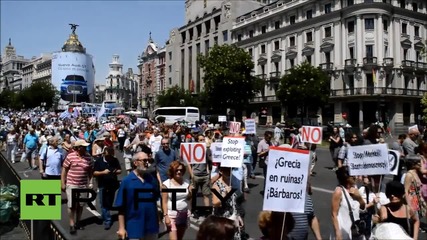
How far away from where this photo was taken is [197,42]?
81.2m

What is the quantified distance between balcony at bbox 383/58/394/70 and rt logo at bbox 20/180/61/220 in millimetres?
50346

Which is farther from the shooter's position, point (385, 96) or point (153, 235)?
point (385, 96)

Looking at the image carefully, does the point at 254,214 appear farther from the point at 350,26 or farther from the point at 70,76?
the point at 70,76

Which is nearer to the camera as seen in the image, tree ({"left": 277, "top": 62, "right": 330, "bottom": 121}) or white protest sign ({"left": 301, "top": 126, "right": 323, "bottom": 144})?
white protest sign ({"left": 301, "top": 126, "right": 323, "bottom": 144})

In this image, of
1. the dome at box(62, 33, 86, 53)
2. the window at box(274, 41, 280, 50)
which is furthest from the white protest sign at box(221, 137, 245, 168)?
the dome at box(62, 33, 86, 53)

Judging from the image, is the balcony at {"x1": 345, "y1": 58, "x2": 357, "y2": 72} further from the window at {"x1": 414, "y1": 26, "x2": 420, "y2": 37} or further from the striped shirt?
the striped shirt

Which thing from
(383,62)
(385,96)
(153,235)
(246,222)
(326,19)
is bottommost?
(246,222)

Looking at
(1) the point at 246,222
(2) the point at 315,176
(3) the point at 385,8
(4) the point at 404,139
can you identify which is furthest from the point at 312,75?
(1) the point at 246,222

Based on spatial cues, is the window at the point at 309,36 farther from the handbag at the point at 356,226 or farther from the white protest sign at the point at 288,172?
the white protest sign at the point at 288,172

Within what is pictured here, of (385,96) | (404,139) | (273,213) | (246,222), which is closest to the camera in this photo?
(273,213)

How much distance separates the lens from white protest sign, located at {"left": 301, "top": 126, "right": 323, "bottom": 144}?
1301cm

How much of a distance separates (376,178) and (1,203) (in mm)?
7668

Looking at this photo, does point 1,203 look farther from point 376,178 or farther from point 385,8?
point 385,8

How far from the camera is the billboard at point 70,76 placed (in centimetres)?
7831
